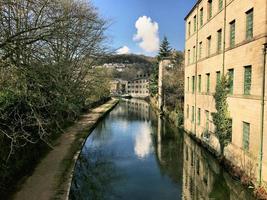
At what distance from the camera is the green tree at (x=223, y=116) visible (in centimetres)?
1759

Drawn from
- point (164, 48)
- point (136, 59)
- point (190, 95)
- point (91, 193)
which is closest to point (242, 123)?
point (91, 193)

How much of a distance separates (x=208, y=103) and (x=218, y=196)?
9.57 metres

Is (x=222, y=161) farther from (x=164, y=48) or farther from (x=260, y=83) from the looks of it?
(x=164, y=48)

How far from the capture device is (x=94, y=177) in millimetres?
16594

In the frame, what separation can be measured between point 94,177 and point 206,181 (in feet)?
17.8

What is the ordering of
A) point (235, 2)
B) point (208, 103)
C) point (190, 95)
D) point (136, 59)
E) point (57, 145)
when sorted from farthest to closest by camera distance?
point (136, 59)
point (190, 95)
point (208, 103)
point (57, 145)
point (235, 2)

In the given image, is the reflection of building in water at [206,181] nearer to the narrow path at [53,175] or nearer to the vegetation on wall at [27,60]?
the narrow path at [53,175]

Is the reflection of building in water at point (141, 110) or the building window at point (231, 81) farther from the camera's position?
the reflection of building in water at point (141, 110)

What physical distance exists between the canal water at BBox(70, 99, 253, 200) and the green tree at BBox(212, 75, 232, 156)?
1.55m

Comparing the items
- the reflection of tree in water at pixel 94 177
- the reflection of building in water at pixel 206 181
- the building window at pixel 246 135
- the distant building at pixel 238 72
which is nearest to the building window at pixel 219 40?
the distant building at pixel 238 72

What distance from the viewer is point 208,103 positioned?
22.2 meters

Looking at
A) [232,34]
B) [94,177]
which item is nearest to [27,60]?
[94,177]

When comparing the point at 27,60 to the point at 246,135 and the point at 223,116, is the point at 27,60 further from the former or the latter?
the point at 223,116

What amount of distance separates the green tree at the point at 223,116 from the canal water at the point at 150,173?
155 cm
